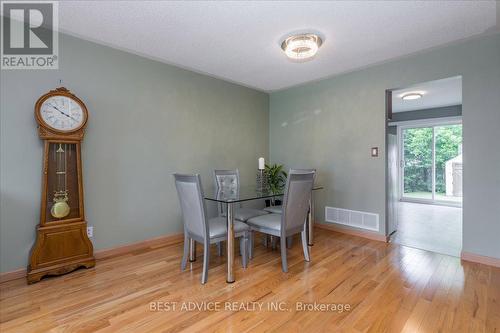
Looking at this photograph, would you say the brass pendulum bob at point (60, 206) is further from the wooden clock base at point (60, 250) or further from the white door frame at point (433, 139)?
the white door frame at point (433, 139)

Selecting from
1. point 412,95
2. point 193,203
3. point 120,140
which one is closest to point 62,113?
point 120,140

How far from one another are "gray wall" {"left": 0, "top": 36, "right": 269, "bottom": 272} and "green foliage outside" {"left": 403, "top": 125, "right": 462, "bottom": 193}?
5388mm

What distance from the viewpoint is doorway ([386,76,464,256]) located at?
4.54 metres

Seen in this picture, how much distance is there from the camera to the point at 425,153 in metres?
6.51

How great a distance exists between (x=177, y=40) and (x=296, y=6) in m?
1.33

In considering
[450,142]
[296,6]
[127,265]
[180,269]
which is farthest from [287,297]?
[450,142]

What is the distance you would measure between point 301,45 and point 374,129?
5.43 ft

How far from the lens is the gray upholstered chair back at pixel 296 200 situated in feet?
7.72

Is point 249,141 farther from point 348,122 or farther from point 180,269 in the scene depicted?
point 180,269

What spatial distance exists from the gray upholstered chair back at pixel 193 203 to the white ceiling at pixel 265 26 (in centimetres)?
147

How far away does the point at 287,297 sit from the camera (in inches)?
78.0

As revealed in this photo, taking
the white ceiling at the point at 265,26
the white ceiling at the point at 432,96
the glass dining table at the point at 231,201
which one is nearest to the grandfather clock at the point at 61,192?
the white ceiling at the point at 265,26

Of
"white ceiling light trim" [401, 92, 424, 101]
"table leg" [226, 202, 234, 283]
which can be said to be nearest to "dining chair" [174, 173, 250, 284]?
"table leg" [226, 202, 234, 283]

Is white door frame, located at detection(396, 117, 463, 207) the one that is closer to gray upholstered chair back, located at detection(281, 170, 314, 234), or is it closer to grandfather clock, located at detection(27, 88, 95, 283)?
gray upholstered chair back, located at detection(281, 170, 314, 234)
